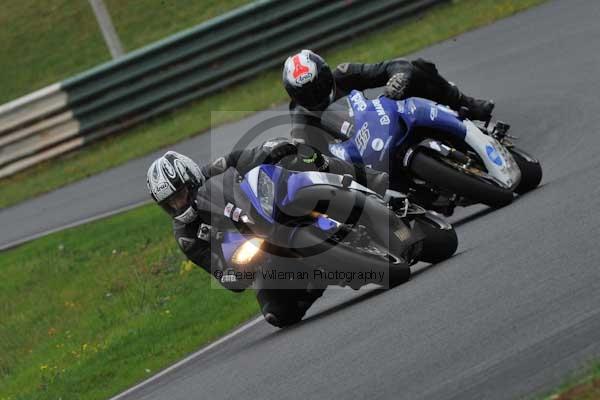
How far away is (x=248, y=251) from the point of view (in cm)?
743

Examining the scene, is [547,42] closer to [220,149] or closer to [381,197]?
[220,149]

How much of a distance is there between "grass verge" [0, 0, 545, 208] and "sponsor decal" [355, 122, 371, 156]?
803cm

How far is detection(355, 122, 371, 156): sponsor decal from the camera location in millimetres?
8406

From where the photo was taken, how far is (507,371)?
491 cm

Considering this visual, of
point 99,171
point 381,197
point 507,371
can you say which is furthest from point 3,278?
point 507,371

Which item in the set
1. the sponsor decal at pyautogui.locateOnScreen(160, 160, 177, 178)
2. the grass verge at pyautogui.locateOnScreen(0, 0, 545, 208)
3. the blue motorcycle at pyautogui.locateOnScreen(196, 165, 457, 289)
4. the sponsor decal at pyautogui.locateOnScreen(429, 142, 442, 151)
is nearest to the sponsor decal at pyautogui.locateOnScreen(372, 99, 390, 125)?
the sponsor decal at pyautogui.locateOnScreen(429, 142, 442, 151)

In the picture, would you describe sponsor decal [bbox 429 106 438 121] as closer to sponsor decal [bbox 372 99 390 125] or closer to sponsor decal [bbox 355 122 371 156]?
sponsor decal [bbox 372 99 390 125]

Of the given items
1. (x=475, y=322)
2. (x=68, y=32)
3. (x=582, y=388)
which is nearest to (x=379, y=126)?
(x=475, y=322)

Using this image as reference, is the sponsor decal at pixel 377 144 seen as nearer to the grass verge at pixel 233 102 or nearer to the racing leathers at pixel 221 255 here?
the racing leathers at pixel 221 255

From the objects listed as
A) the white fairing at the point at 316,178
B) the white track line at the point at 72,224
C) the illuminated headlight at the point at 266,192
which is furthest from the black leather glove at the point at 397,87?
the white track line at the point at 72,224

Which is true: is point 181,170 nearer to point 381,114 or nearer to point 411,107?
point 381,114

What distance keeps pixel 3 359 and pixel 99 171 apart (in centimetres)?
584

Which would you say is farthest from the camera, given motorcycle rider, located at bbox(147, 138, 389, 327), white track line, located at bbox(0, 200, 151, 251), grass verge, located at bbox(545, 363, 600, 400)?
white track line, located at bbox(0, 200, 151, 251)

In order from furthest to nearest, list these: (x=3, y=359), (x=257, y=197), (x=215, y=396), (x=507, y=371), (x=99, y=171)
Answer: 1. (x=99, y=171)
2. (x=3, y=359)
3. (x=257, y=197)
4. (x=215, y=396)
5. (x=507, y=371)
